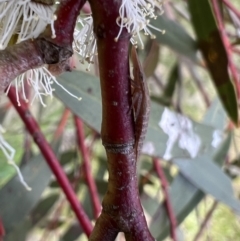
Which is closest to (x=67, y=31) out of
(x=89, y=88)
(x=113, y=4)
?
(x=113, y=4)

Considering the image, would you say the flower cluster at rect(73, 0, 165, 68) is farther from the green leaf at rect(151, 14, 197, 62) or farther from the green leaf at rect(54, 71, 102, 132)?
the green leaf at rect(151, 14, 197, 62)

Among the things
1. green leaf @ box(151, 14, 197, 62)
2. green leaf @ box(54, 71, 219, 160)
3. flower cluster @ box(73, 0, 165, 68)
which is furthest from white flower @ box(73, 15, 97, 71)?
green leaf @ box(151, 14, 197, 62)

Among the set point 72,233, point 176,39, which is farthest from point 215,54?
point 72,233

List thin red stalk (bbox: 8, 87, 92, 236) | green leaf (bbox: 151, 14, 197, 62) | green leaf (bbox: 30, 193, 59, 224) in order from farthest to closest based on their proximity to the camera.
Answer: green leaf (bbox: 30, 193, 59, 224)
green leaf (bbox: 151, 14, 197, 62)
thin red stalk (bbox: 8, 87, 92, 236)

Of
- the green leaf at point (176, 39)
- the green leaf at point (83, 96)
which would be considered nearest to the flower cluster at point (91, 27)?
the green leaf at point (83, 96)

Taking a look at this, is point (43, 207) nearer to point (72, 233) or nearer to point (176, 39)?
point (72, 233)

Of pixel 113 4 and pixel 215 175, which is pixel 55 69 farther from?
pixel 215 175
